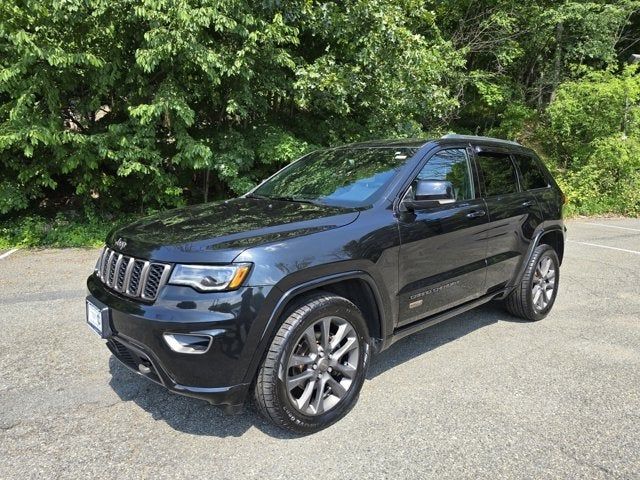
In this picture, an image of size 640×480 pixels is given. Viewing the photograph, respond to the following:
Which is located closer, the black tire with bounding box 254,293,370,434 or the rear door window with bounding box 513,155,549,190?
the black tire with bounding box 254,293,370,434

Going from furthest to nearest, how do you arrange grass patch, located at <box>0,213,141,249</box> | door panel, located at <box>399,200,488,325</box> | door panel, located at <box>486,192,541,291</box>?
grass patch, located at <box>0,213,141,249</box>
door panel, located at <box>486,192,541,291</box>
door panel, located at <box>399,200,488,325</box>

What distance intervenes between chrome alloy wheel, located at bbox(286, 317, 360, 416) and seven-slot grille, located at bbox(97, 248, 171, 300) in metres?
0.82

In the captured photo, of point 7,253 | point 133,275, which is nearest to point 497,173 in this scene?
point 133,275

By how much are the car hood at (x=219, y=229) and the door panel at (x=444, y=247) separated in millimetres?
547

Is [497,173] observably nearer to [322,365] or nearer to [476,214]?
[476,214]

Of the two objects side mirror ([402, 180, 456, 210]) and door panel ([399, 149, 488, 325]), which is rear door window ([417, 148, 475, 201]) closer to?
door panel ([399, 149, 488, 325])

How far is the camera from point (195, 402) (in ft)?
10.3

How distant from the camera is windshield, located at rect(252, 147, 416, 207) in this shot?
3.34 m

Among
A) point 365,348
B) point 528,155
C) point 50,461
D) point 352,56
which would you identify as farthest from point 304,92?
point 50,461

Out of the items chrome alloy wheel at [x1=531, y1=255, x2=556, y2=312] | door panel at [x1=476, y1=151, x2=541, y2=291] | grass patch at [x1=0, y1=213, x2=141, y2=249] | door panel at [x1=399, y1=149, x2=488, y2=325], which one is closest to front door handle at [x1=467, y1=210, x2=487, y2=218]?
door panel at [x1=399, y1=149, x2=488, y2=325]

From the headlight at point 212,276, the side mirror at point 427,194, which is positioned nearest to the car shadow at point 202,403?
the headlight at point 212,276

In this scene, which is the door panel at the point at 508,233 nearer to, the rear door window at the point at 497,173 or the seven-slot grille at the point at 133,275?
the rear door window at the point at 497,173

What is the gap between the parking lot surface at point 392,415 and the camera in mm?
2523

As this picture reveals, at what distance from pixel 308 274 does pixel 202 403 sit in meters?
1.21
